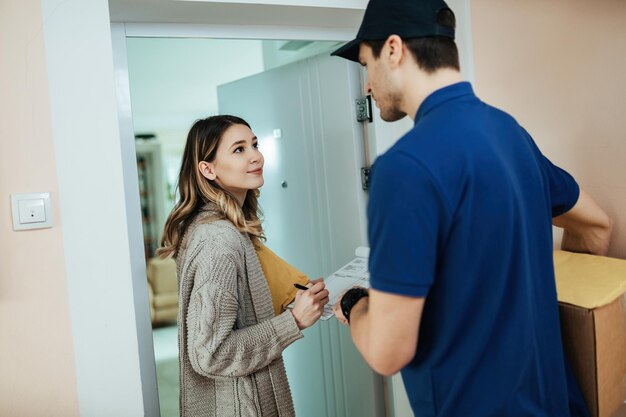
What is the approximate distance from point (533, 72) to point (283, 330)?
116 cm

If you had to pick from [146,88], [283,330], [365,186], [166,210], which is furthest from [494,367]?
[166,210]

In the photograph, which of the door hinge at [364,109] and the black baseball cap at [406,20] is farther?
the door hinge at [364,109]

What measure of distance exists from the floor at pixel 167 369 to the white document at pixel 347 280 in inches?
84.6

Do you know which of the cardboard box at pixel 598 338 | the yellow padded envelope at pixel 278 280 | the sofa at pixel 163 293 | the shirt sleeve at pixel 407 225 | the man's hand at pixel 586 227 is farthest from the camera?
the sofa at pixel 163 293

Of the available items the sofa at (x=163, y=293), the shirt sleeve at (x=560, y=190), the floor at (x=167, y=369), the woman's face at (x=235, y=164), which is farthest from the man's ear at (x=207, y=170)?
the sofa at (x=163, y=293)

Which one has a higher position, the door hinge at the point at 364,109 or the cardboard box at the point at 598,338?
the door hinge at the point at 364,109

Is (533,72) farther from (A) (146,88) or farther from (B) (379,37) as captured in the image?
(A) (146,88)

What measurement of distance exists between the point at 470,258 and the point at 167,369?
3.81 meters

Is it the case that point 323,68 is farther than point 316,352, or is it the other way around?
point 316,352

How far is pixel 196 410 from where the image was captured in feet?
4.58

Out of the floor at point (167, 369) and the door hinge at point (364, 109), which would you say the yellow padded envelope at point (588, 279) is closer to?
the door hinge at point (364, 109)

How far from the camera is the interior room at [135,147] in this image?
1.31 m

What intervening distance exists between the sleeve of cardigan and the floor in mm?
2112

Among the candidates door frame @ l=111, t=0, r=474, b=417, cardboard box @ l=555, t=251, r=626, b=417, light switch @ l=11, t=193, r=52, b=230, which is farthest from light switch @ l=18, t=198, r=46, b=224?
cardboard box @ l=555, t=251, r=626, b=417
